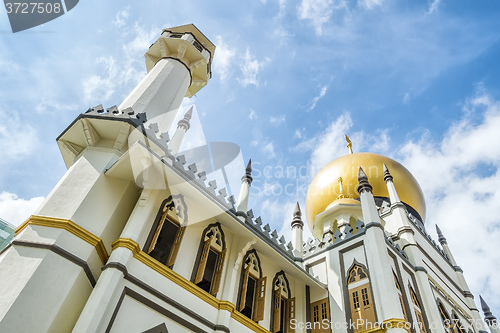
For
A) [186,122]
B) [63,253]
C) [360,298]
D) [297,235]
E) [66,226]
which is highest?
[186,122]

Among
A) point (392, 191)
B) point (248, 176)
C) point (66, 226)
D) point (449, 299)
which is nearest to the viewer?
point (66, 226)

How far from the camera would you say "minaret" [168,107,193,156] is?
12172 mm

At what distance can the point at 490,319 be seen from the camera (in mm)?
16562

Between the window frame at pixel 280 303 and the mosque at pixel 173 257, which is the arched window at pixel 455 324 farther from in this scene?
the window frame at pixel 280 303

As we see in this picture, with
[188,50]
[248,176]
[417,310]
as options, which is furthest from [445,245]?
[188,50]

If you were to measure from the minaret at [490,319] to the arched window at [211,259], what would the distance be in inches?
538

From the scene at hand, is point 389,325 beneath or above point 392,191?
beneath

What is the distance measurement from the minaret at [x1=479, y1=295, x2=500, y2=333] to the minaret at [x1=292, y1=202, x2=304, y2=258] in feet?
31.5

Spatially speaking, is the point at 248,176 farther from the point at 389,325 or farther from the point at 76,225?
the point at 76,225

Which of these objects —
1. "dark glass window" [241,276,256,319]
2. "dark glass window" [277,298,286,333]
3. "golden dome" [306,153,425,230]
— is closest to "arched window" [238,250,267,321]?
"dark glass window" [241,276,256,319]

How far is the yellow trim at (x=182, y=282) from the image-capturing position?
7.66 m

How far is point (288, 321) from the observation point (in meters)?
11.4

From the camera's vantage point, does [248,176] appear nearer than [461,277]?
Yes

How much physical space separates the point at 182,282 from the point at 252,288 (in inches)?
118
